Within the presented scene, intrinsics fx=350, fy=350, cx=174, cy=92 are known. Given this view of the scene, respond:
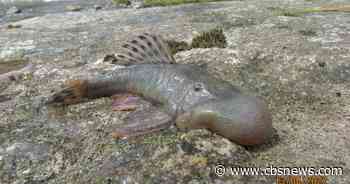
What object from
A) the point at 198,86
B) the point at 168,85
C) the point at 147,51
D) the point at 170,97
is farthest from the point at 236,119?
the point at 147,51

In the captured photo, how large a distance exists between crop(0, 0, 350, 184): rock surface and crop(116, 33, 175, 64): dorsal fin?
2.50ft

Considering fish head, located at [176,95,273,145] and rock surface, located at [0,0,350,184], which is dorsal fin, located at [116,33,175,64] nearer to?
rock surface, located at [0,0,350,184]

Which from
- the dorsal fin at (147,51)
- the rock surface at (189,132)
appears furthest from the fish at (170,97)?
the rock surface at (189,132)

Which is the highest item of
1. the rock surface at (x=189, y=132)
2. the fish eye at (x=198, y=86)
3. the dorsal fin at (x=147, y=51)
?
the dorsal fin at (x=147, y=51)

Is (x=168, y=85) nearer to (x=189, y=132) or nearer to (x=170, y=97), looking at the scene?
(x=170, y=97)

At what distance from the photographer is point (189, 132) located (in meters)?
3.70

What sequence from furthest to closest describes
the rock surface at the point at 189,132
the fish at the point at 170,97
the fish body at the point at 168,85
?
the fish body at the point at 168,85
the fish at the point at 170,97
the rock surface at the point at 189,132

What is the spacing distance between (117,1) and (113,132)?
12.3 metres

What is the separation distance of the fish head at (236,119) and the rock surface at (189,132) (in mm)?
112

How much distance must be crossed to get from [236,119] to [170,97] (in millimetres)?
995

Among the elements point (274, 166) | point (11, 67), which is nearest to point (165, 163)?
point (274, 166)

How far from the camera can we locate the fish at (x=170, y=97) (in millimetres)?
3469

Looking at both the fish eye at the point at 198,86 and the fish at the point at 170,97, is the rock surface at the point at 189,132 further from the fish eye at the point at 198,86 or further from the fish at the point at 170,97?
the fish eye at the point at 198,86

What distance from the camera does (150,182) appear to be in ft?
10.3
